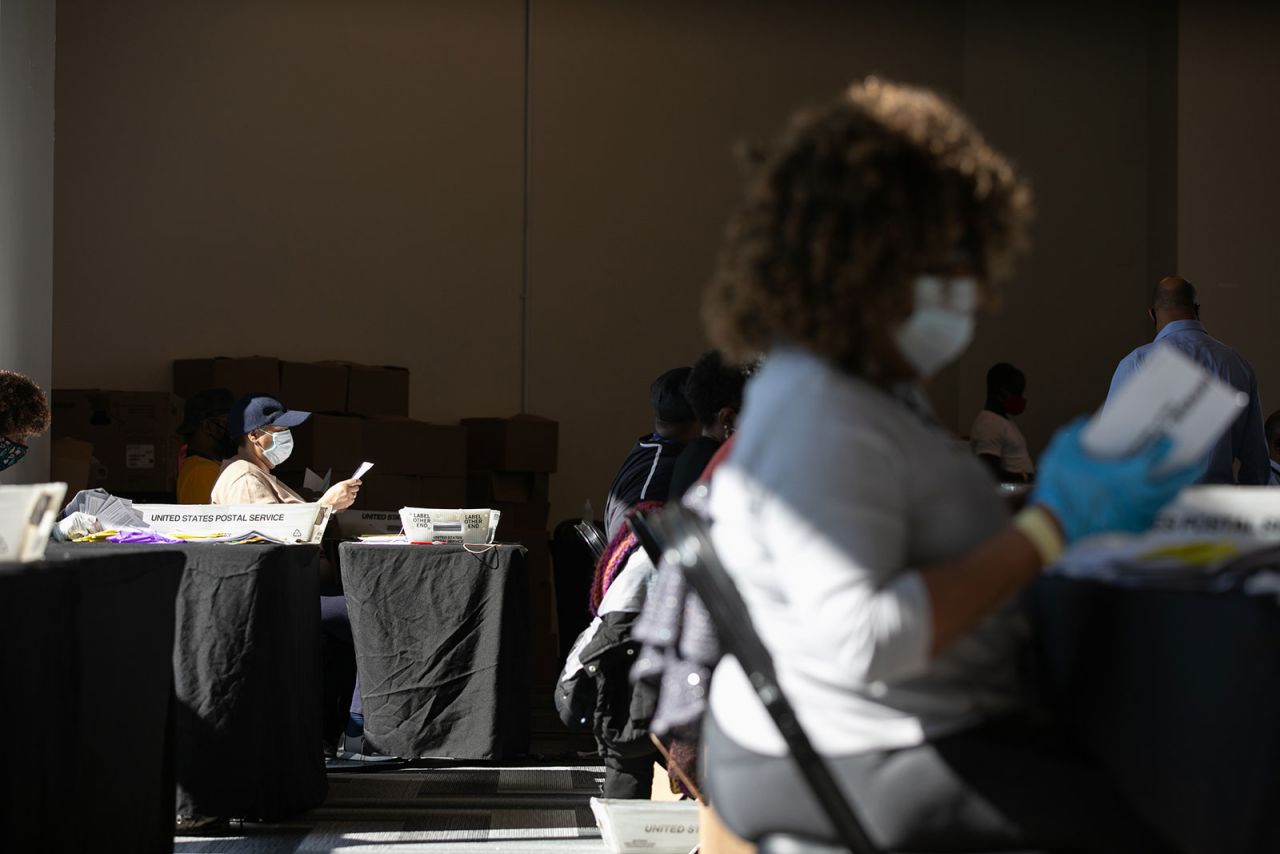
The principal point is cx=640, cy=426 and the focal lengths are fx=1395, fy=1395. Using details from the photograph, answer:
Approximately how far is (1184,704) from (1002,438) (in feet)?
20.1

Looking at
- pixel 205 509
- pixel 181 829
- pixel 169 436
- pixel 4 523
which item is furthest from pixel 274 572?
pixel 169 436

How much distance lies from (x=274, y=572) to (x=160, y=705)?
77cm

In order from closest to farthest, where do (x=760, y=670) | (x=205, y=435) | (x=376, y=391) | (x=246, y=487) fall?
(x=760, y=670), (x=246, y=487), (x=205, y=435), (x=376, y=391)

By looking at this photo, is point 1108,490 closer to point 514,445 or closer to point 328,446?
point 328,446

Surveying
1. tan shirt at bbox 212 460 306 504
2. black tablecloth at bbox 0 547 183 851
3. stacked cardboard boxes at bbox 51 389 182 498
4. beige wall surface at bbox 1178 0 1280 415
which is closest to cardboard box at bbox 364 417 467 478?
stacked cardboard boxes at bbox 51 389 182 498

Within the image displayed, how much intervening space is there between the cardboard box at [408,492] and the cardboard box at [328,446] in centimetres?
13

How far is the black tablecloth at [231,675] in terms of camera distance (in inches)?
125

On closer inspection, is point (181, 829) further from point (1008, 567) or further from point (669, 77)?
point (669, 77)

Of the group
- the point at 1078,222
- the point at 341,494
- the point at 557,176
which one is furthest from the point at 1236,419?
the point at 557,176

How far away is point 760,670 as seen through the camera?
1.19m

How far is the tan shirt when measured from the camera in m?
4.31

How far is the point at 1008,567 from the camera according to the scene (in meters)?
1.15

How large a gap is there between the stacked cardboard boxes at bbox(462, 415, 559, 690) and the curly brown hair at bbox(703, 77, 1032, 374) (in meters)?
5.97

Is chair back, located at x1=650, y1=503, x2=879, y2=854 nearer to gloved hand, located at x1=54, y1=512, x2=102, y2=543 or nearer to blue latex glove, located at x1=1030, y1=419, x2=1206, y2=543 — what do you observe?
blue latex glove, located at x1=1030, y1=419, x2=1206, y2=543
